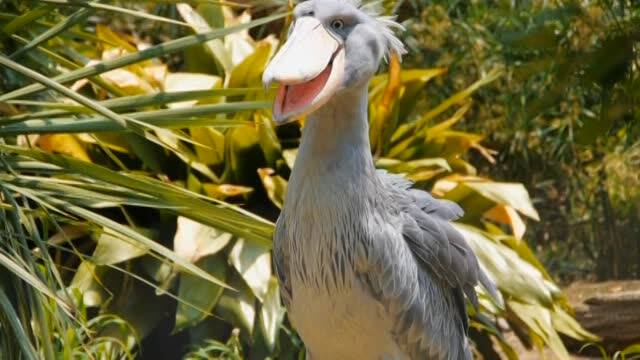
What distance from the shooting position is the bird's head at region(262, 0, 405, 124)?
9.46 feet

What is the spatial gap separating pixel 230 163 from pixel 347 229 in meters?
2.68

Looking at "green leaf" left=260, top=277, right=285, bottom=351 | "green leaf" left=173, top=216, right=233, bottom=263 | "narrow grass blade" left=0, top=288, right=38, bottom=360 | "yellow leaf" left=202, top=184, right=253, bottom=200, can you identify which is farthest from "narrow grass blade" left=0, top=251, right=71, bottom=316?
"yellow leaf" left=202, top=184, right=253, bottom=200

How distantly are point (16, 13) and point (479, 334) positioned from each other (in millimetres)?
2841

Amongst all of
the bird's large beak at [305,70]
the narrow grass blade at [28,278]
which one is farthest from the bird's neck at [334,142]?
the narrow grass blade at [28,278]

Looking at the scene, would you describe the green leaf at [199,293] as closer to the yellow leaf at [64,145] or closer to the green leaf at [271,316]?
the green leaf at [271,316]

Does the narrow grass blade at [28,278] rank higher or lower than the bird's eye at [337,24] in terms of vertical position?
lower

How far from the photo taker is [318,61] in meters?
2.97

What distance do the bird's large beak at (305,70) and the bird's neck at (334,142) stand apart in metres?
0.20

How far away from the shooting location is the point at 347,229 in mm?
3289

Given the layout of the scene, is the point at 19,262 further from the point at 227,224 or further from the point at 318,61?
the point at 318,61

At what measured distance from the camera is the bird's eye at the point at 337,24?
10.3 ft

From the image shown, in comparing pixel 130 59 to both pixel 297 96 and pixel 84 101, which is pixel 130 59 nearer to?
pixel 84 101

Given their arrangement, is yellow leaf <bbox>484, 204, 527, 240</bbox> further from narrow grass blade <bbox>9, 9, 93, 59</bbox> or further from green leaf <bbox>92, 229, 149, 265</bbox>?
narrow grass blade <bbox>9, 9, 93, 59</bbox>

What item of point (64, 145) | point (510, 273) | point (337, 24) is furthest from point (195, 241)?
point (337, 24)
